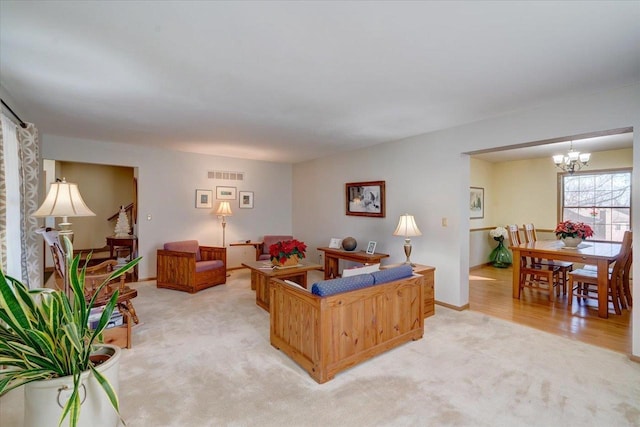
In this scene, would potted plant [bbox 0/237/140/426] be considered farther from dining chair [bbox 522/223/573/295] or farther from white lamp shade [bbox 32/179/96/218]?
dining chair [bbox 522/223/573/295]

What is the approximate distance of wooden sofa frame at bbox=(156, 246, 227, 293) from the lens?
15.8ft

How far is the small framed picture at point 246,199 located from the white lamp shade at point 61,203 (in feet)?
14.1

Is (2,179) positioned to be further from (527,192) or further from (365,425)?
(527,192)

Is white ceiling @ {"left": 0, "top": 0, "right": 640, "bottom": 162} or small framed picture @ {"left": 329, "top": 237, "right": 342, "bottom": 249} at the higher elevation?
white ceiling @ {"left": 0, "top": 0, "right": 640, "bottom": 162}

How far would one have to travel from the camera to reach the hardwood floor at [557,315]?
3217 millimetres

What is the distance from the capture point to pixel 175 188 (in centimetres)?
582

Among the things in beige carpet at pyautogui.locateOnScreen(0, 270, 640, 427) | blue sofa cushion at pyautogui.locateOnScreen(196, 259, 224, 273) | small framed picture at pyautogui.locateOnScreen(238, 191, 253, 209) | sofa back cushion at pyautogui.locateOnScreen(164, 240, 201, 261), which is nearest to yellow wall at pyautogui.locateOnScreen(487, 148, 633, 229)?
beige carpet at pyautogui.locateOnScreen(0, 270, 640, 427)

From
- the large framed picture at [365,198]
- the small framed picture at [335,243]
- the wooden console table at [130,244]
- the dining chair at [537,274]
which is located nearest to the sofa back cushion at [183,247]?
the wooden console table at [130,244]

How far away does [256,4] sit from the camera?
166 centimetres

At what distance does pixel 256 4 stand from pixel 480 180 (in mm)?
6675

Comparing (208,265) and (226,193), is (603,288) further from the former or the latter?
(226,193)

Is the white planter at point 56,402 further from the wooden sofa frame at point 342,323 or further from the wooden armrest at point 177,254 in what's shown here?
the wooden armrest at point 177,254

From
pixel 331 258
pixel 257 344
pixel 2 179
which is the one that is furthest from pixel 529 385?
pixel 2 179

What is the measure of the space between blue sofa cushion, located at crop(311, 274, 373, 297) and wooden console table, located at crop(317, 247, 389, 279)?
2.15 metres
